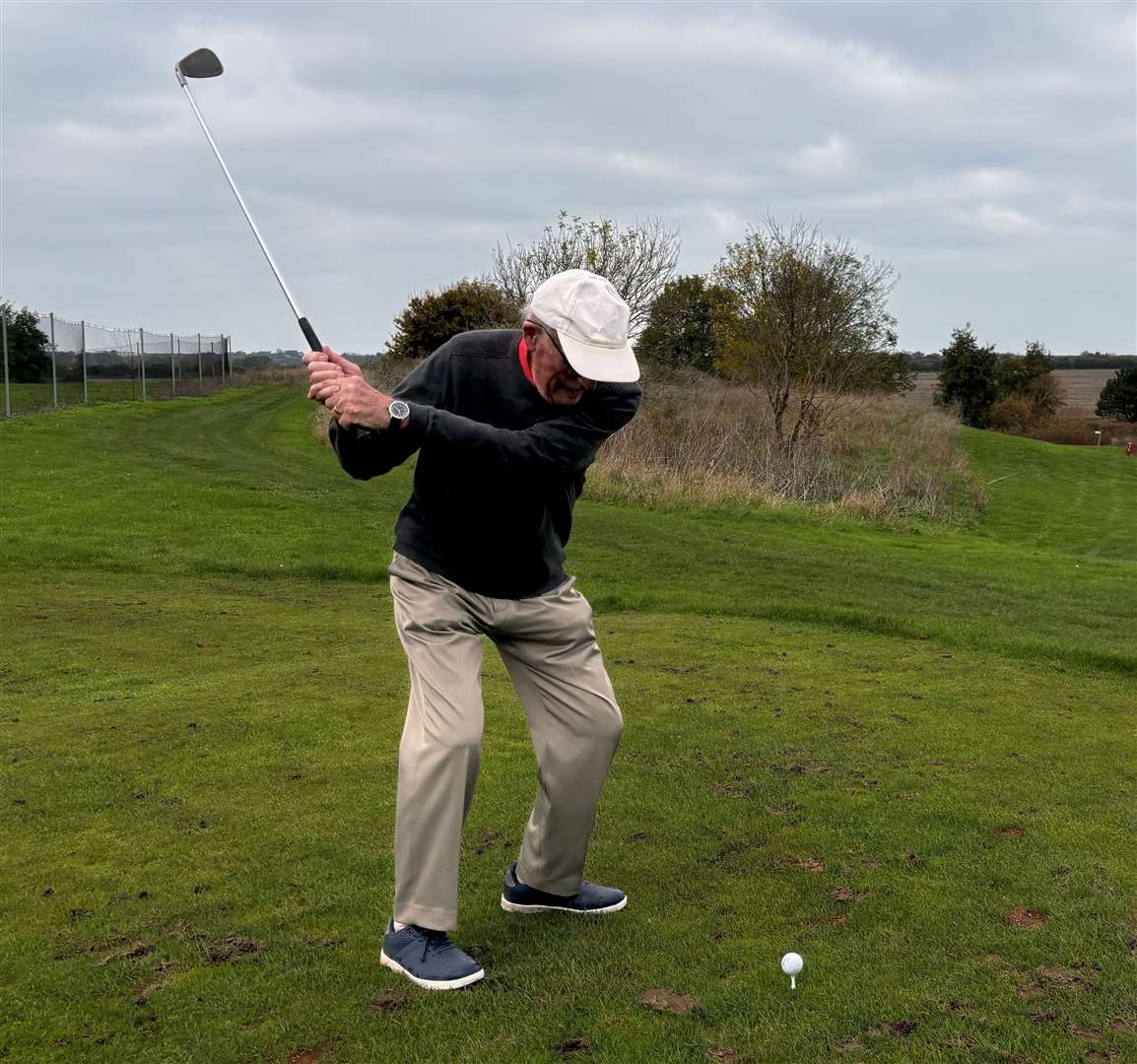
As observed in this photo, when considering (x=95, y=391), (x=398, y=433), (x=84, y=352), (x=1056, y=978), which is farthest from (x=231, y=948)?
(x=95, y=391)

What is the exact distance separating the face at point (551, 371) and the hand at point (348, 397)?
50 cm

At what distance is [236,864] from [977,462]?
3514cm

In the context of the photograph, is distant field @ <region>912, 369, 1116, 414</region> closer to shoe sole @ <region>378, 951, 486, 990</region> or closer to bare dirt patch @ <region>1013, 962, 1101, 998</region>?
bare dirt patch @ <region>1013, 962, 1101, 998</region>

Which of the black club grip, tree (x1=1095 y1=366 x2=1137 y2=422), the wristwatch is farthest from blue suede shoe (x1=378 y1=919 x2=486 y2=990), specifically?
tree (x1=1095 y1=366 x2=1137 y2=422)

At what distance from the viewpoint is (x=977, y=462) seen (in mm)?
36812

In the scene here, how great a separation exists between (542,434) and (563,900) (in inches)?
63.3

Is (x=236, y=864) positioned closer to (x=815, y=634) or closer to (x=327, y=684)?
(x=327, y=684)

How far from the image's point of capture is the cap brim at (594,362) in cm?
374

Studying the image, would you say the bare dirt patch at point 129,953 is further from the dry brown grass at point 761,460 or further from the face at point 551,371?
the dry brown grass at point 761,460

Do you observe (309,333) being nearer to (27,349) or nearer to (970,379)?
(27,349)

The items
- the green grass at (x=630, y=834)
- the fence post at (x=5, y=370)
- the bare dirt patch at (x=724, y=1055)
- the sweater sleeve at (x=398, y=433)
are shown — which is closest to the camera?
the bare dirt patch at (x=724, y=1055)

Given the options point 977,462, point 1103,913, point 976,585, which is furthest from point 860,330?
point 1103,913

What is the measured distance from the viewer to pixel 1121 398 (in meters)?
59.7

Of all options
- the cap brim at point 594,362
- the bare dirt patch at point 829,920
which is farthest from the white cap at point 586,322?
the bare dirt patch at point 829,920
